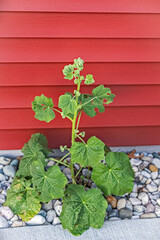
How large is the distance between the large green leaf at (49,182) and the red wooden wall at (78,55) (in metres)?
0.56

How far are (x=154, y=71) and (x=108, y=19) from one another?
51 centimetres

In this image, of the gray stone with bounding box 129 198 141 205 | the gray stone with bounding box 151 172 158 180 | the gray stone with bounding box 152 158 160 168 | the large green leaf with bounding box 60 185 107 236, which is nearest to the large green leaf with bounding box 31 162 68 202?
the large green leaf with bounding box 60 185 107 236

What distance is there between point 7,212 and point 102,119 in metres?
0.98

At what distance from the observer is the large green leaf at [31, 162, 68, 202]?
5.88ft

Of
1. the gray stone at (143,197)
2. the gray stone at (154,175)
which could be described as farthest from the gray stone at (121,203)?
the gray stone at (154,175)

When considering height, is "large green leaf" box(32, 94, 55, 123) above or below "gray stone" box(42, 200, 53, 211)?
above

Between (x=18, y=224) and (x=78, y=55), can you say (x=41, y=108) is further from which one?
(x=18, y=224)

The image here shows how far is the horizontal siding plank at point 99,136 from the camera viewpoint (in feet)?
7.72

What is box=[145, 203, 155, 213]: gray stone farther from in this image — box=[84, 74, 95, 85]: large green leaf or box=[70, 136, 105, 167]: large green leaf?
box=[84, 74, 95, 85]: large green leaf

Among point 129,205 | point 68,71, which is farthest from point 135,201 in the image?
point 68,71

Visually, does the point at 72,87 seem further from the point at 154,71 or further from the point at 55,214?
the point at 55,214

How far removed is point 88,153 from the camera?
69.6 inches

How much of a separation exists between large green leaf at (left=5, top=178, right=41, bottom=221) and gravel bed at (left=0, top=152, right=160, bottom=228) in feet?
0.19

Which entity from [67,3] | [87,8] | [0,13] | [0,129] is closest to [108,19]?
[87,8]
